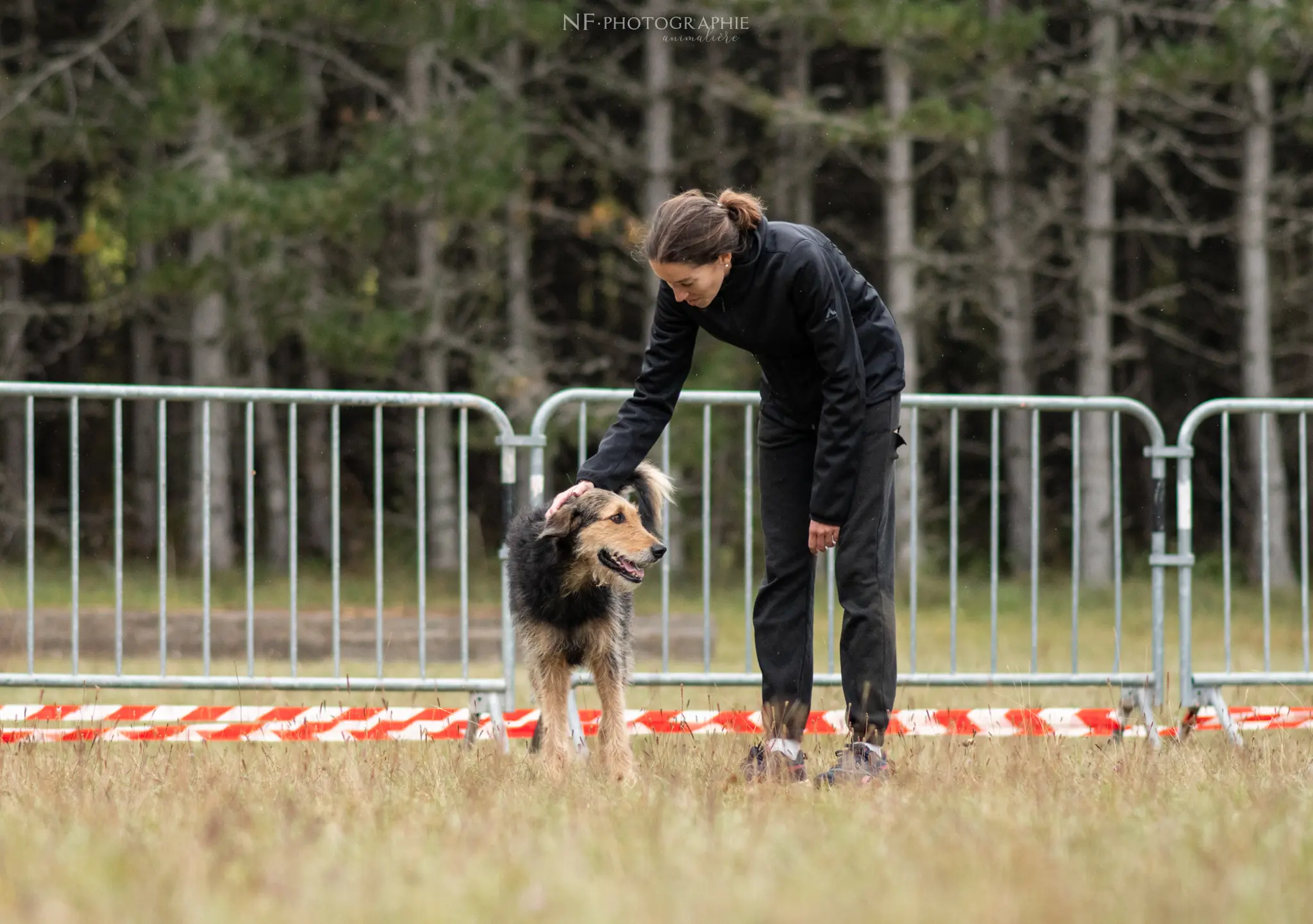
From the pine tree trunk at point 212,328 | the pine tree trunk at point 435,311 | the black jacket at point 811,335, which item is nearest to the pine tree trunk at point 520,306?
the pine tree trunk at point 435,311

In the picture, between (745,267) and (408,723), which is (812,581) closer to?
(745,267)

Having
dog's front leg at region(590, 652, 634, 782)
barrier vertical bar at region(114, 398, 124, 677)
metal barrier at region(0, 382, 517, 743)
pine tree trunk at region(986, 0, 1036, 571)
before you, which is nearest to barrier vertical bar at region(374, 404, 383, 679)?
metal barrier at region(0, 382, 517, 743)

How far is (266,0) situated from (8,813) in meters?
13.3

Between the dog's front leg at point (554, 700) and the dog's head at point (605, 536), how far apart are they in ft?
1.35

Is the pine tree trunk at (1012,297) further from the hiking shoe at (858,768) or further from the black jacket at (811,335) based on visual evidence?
the hiking shoe at (858,768)

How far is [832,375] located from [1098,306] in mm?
14059

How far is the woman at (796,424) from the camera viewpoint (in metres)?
5.06

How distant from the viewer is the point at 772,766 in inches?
200

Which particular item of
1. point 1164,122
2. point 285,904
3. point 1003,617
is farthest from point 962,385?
point 285,904

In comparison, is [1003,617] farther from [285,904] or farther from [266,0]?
[285,904]

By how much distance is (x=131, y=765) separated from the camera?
5266 mm

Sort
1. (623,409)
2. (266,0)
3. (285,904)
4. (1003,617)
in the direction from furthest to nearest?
(266,0)
(1003,617)
(623,409)
(285,904)

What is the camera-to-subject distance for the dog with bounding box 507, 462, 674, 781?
18.8 ft

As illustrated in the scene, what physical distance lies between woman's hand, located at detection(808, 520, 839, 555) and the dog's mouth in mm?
716
